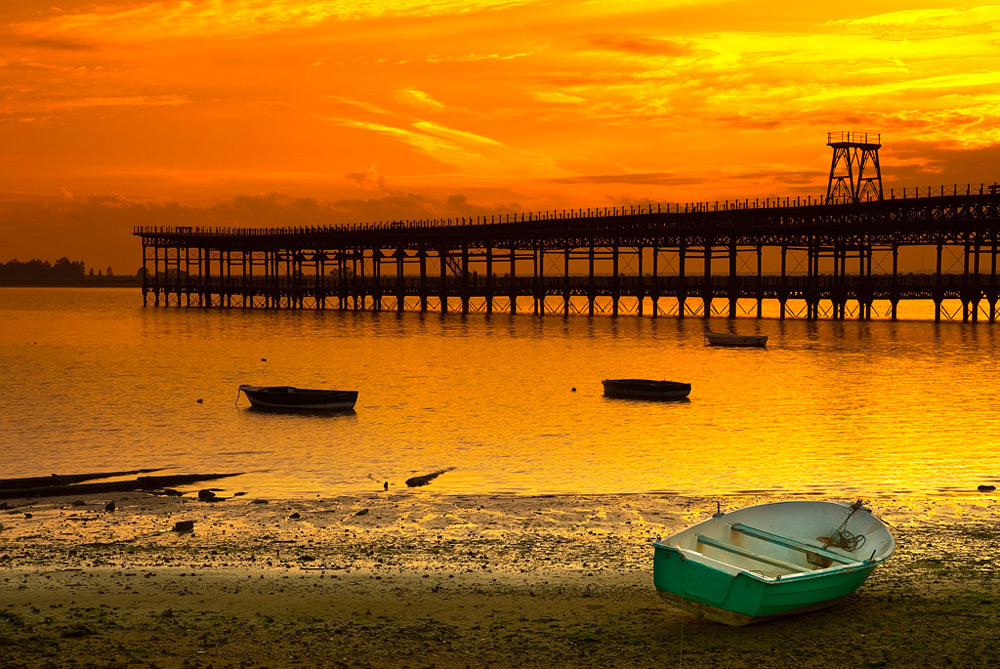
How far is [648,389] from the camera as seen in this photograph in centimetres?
4153

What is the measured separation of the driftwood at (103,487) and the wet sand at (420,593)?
87 centimetres

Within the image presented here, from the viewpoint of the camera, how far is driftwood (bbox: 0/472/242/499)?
20328mm

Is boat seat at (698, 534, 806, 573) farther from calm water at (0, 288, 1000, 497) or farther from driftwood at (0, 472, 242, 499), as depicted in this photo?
driftwood at (0, 472, 242, 499)

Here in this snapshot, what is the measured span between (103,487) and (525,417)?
18.3m

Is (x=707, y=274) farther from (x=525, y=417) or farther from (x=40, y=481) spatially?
(x=40, y=481)

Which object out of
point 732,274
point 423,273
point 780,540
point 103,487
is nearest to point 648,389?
point 103,487

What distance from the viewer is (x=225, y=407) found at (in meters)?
39.2

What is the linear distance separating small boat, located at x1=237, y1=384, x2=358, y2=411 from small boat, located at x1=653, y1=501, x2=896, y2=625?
81.4 feet

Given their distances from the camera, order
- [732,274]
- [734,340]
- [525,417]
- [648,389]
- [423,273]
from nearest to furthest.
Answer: [525,417] < [648,389] < [734,340] < [732,274] < [423,273]

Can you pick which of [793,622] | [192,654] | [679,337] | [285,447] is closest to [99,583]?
[192,654]

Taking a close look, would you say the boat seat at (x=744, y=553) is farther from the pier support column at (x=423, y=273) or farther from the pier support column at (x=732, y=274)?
the pier support column at (x=423, y=273)

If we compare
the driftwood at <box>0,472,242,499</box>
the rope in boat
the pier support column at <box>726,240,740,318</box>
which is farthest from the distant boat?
the rope in boat

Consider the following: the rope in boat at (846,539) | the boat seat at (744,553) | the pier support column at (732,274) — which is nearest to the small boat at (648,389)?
the rope in boat at (846,539)

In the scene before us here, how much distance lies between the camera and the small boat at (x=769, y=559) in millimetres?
12000
